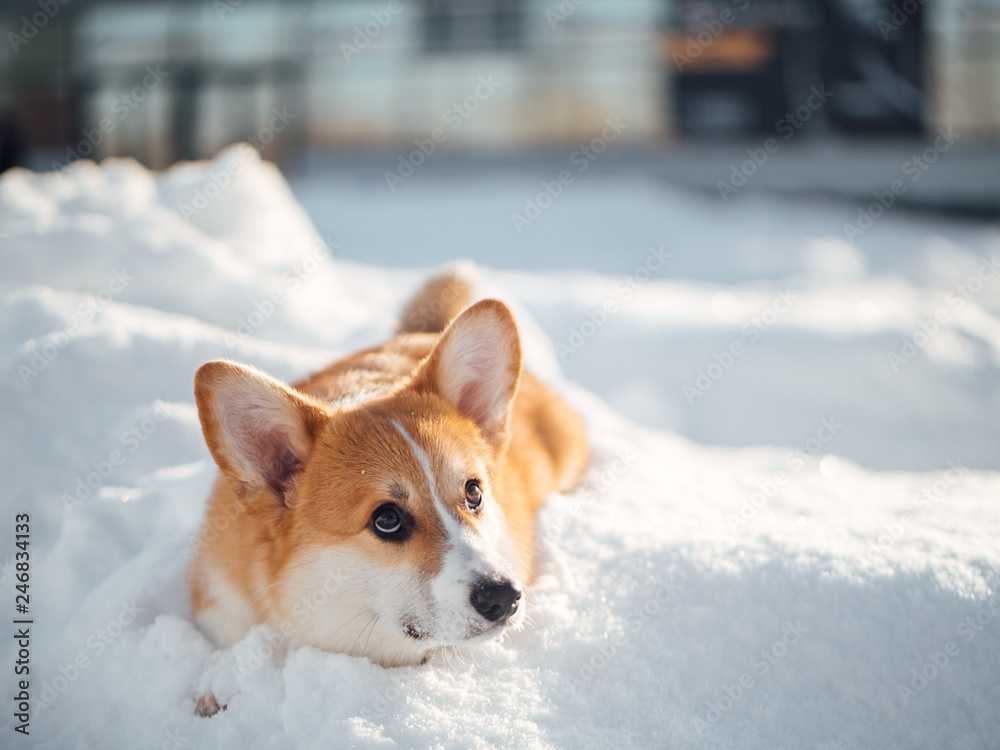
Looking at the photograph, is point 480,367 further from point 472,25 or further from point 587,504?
point 472,25

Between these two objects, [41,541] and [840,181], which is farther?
[840,181]

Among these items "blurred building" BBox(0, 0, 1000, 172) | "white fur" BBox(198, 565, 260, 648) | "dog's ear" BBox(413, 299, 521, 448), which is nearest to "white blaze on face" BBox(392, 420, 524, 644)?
"dog's ear" BBox(413, 299, 521, 448)

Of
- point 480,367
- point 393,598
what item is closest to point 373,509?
point 393,598

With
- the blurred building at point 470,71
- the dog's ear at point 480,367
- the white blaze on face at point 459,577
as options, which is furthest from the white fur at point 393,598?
the blurred building at point 470,71

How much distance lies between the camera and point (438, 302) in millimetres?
3055

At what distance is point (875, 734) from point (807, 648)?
0.75 feet

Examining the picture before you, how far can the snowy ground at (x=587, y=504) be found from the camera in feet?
5.35

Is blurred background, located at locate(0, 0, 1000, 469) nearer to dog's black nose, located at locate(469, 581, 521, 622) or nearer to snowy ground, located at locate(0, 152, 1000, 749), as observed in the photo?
snowy ground, located at locate(0, 152, 1000, 749)

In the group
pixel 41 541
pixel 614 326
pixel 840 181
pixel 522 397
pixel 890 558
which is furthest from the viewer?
pixel 840 181

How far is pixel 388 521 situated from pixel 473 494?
27 cm

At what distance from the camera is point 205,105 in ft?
33.9

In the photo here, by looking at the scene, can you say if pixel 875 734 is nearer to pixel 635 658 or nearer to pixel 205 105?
pixel 635 658

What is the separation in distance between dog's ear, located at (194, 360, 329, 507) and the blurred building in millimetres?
9073

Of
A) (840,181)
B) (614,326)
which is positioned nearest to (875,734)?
(614,326)
